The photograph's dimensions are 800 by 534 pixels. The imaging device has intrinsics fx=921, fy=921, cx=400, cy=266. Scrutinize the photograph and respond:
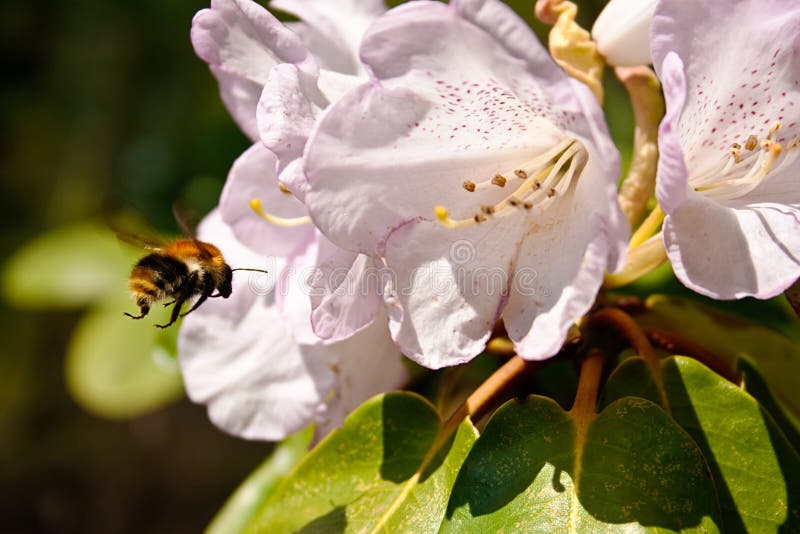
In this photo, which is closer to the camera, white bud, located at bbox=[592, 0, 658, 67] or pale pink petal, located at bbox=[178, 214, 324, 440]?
white bud, located at bbox=[592, 0, 658, 67]

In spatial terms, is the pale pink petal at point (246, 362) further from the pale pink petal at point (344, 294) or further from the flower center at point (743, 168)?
the flower center at point (743, 168)

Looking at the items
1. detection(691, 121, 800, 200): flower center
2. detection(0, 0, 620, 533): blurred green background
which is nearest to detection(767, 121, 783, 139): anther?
detection(691, 121, 800, 200): flower center

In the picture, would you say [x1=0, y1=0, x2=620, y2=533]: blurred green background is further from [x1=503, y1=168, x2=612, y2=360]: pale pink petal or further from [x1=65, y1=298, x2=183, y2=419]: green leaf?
[x1=503, y1=168, x2=612, y2=360]: pale pink petal

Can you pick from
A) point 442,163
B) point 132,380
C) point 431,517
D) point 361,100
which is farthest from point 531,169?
point 132,380

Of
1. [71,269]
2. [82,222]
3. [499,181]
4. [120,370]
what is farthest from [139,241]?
[82,222]

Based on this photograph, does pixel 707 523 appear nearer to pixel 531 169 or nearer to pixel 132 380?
pixel 531 169

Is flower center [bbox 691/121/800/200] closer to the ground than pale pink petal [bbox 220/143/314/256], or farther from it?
farther from it
